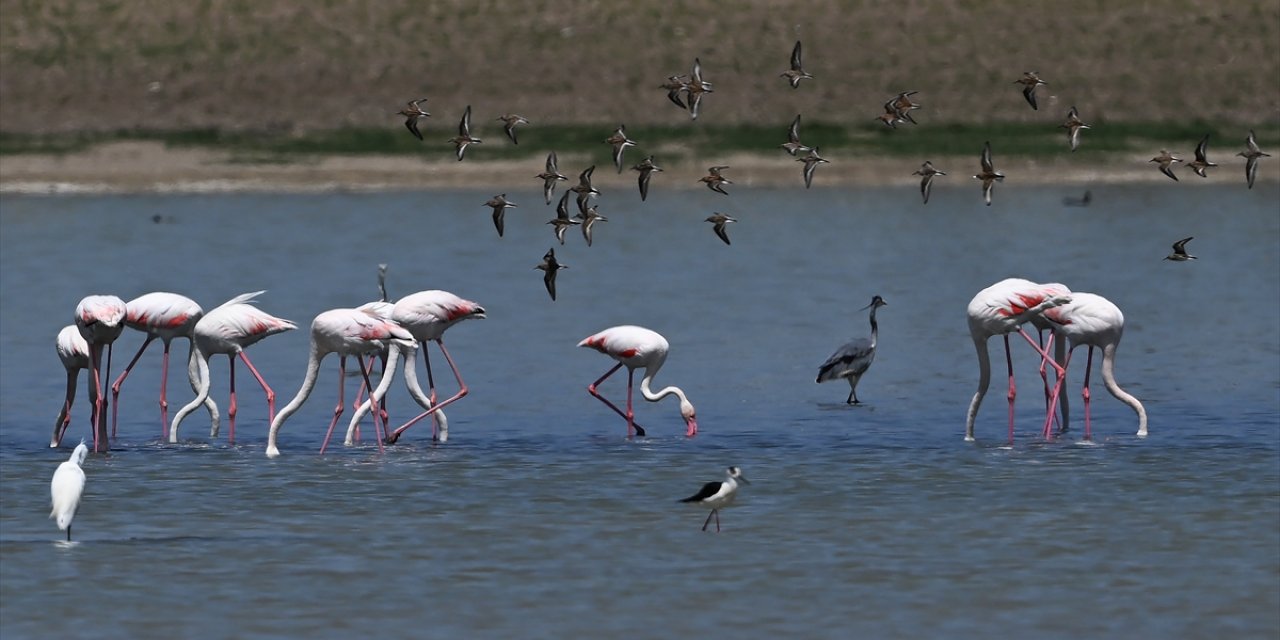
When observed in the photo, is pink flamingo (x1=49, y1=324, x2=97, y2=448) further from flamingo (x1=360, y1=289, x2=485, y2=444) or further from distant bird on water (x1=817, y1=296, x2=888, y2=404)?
distant bird on water (x1=817, y1=296, x2=888, y2=404)

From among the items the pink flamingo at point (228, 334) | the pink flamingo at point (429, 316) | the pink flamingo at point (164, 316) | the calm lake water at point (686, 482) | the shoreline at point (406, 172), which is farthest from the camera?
the shoreline at point (406, 172)

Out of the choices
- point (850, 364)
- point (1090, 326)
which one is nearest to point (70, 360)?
point (850, 364)

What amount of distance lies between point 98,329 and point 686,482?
488cm

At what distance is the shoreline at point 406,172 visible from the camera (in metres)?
45.2

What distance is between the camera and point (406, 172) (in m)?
46.1

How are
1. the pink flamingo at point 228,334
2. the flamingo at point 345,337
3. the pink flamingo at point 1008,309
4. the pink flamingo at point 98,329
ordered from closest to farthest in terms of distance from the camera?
the pink flamingo at point 98,329 < the flamingo at point 345,337 < the pink flamingo at point 1008,309 < the pink flamingo at point 228,334

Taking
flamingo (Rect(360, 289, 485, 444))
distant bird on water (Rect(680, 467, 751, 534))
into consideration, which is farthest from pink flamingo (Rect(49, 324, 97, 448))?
distant bird on water (Rect(680, 467, 751, 534))

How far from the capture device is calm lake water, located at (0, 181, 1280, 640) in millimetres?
12320

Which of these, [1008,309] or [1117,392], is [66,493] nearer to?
[1008,309]

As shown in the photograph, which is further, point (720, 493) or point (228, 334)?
point (228, 334)

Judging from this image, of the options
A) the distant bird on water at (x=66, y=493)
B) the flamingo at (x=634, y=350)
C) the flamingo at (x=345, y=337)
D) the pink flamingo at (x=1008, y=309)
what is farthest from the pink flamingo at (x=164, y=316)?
the pink flamingo at (x=1008, y=309)

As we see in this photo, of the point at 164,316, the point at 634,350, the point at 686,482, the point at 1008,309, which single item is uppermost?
the point at 1008,309

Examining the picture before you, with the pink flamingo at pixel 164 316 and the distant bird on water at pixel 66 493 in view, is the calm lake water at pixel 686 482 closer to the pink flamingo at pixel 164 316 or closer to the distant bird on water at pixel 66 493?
the distant bird on water at pixel 66 493

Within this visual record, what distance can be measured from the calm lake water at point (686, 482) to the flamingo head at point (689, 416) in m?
0.21
